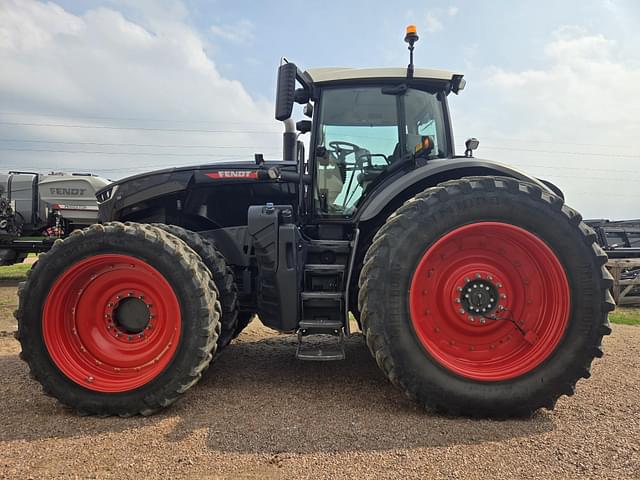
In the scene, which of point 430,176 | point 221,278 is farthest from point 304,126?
point 221,278

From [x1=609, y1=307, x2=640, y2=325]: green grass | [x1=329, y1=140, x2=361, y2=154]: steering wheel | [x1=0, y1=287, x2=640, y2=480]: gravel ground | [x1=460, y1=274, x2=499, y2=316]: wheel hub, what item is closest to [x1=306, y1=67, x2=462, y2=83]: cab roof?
[x1=329, y1=140, x2=361, y2=154]: steering wheel

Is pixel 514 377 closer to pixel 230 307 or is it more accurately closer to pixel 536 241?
pixel 536 241

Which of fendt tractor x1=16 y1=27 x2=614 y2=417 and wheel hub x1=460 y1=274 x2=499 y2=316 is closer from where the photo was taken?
fendt tractor x1=16 y1=27 x2=614 y2=417

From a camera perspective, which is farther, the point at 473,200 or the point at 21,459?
the point at 473,200

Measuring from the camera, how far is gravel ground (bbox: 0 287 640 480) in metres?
2.11

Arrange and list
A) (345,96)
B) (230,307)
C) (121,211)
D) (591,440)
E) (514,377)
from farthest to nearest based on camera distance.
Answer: (121,211), (345,96), (230,307), (514,377), (591,440)

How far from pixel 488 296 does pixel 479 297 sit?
2.6 inches

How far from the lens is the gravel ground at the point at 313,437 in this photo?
2.11 meters

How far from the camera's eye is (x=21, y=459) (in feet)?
7.25

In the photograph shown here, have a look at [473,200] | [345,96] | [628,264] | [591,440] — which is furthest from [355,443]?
[628,264]

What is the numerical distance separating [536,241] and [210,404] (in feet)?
7.86

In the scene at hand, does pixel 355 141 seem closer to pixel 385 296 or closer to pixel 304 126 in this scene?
Result: pixel 304 126

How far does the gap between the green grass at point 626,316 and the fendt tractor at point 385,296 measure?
16.6 ft

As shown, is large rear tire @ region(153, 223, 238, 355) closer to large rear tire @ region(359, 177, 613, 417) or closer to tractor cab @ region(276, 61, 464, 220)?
tractor cab @ region(276, 61, 464, 220)
